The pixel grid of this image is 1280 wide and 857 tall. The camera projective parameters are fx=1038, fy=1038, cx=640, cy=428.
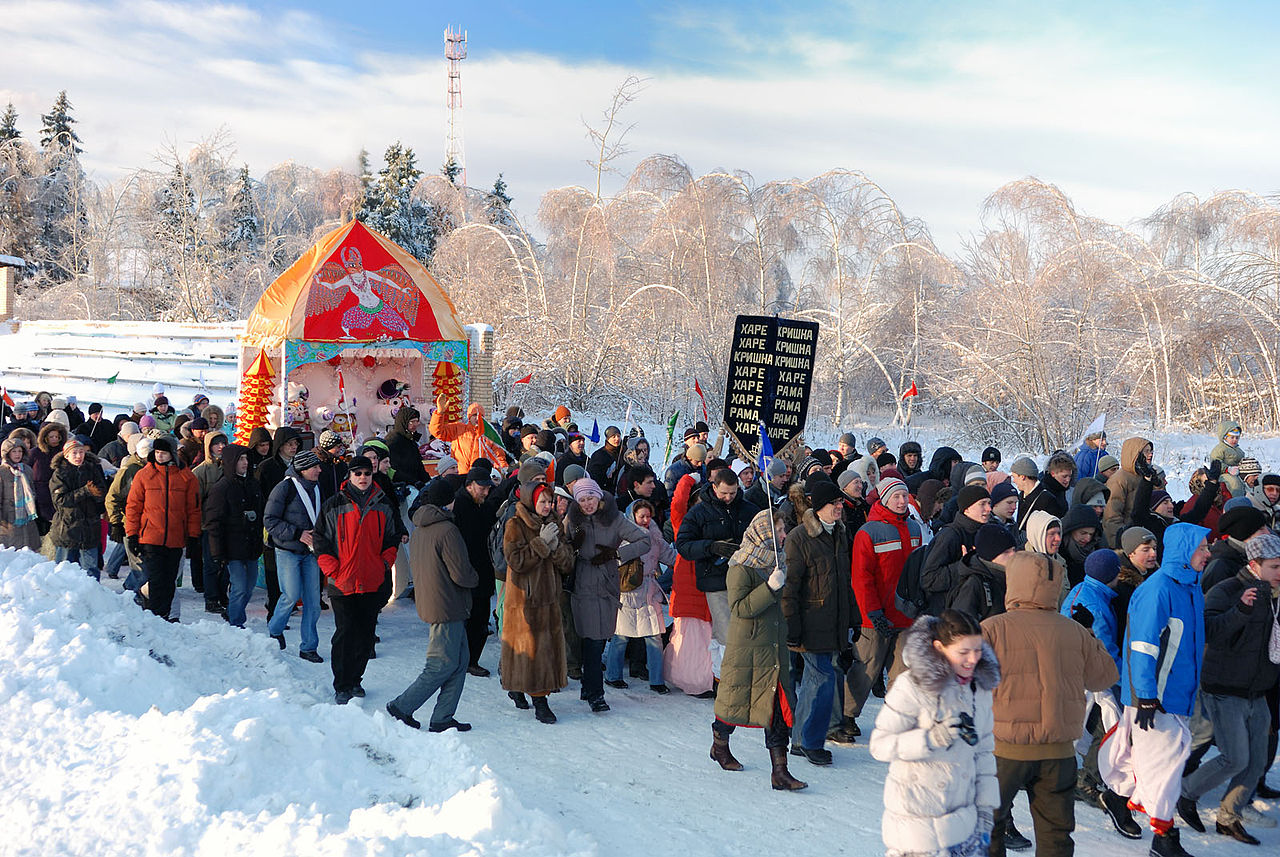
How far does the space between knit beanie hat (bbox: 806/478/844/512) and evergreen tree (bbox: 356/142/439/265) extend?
39.4m

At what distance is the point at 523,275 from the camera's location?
26984 millimetres

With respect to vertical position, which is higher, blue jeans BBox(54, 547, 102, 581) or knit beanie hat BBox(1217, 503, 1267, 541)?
knit beanie hat BBox(1217, 503, 1267, 541)

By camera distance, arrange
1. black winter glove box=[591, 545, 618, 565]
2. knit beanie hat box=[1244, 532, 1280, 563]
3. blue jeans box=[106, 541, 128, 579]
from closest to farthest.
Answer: knit beanie hat box=[1244, 532, 1280, 563] → black winter glove box=[591, 545, 618, 565] → blue jeans box=[106, 541, 128, 579]

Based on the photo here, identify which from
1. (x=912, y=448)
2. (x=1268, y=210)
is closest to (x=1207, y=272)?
(x=1268, y=210)

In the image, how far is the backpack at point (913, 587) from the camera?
652 centimetres

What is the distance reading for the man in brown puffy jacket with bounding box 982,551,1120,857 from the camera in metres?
4.54

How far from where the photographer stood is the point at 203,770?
5.11 m

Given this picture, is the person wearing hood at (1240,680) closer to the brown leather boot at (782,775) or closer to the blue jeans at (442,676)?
the brown leather boot at (782,775)

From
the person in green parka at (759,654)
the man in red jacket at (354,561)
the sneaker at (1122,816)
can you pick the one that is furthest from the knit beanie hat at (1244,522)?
the man in red jacket at (354,561)

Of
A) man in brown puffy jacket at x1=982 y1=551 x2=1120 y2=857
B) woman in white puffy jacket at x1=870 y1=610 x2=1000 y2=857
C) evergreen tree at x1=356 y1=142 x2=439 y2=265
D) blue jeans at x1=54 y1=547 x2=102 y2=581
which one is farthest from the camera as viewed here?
evergreen tree at x1=356 y1=142 x2=439 y2=265

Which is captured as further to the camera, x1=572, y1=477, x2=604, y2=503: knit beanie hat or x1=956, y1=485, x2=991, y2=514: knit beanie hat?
x1=572, y1=477, x2=604, y2=503: knit beanie hat

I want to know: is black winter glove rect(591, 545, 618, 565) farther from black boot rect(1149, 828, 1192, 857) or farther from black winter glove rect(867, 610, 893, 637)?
black boot rect(1149, 828, 1192, 857)

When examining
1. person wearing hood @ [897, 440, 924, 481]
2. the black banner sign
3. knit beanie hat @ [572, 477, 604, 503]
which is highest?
the black banner sign

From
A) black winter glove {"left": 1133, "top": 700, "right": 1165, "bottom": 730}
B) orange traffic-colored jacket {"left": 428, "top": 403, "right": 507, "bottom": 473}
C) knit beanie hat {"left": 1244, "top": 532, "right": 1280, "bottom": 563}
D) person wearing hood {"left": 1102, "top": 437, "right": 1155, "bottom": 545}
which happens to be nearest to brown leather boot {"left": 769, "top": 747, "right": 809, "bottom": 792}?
black winter glove {"left": 1133, "top": 700, "right": 1165, "bottom": 730}
